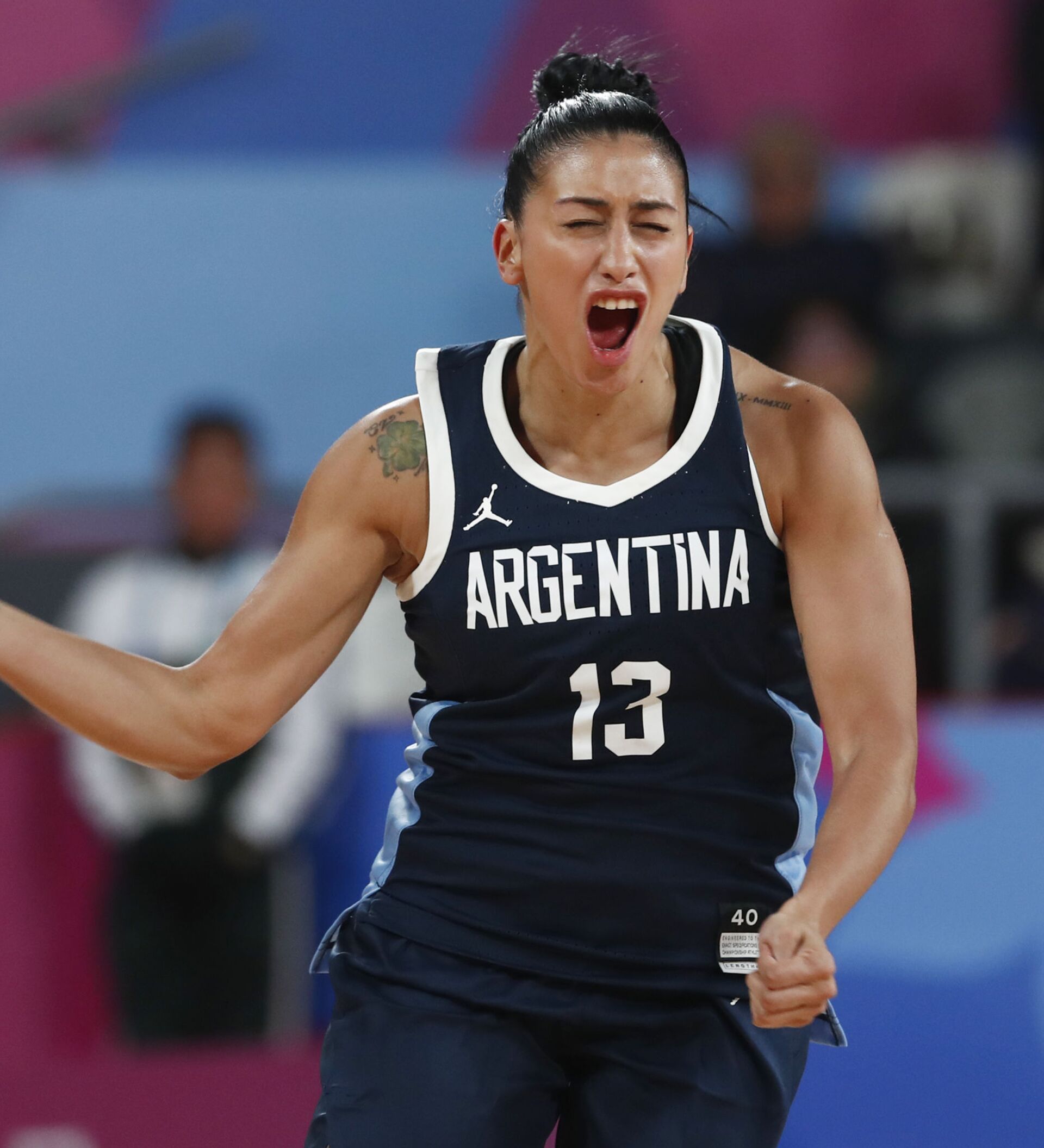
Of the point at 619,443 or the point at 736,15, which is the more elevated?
the point at 736,15

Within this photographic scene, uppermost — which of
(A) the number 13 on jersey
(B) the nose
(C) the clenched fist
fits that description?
(B) the nose

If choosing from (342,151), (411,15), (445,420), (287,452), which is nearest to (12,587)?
(287,452)

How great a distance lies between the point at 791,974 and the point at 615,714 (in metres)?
0.48

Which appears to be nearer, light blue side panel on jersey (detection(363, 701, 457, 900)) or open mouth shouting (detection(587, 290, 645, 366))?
open mouth shouting (detection(587, 290, 645, 366))

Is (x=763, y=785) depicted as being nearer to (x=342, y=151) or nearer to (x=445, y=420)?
(x=445, y=420)

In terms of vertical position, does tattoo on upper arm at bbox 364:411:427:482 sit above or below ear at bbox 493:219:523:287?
below

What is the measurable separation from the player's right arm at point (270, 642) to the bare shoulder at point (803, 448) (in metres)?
0.44

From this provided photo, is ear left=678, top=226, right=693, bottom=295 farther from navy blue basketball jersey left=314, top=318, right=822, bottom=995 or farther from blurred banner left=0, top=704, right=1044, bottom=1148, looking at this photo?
blurred banner left=0, top=704, right=1044, bottom=1148

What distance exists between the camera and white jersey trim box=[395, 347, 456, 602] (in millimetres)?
2359

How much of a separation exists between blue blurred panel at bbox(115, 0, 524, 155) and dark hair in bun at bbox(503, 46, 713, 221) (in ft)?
15.7

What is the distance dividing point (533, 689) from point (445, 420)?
391 mm

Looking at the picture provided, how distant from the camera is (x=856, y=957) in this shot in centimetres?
387

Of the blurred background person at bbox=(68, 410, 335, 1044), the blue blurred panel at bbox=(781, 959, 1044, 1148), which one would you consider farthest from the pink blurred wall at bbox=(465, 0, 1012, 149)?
the blue blurred panel at bbox=(781, 959, 1044, 1148)

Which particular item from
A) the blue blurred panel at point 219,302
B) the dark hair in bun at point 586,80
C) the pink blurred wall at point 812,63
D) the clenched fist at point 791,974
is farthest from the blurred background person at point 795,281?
the clenched fist at point 791,974
